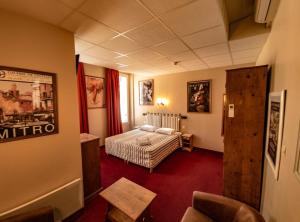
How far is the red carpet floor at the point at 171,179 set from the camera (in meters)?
1.96

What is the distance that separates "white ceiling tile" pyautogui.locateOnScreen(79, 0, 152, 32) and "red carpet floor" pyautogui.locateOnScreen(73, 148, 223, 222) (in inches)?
100

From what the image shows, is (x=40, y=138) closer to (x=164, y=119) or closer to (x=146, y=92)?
(x=164, y=119)

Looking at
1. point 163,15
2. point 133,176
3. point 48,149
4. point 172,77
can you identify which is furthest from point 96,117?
point 163,15

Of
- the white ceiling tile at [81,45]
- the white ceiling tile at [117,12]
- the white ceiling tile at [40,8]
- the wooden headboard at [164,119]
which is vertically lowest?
the wooden headboard at [164,119]

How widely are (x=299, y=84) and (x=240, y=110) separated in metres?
0.95

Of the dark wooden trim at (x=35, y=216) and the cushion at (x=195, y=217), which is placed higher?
the dark wooden trim at (x=35, y=216)

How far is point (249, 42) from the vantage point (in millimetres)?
2201

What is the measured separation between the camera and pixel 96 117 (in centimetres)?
414

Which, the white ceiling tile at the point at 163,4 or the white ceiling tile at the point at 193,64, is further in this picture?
the white ceiling tile at the point at 193,64

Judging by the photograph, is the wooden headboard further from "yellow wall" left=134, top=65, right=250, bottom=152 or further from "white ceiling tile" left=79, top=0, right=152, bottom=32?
"white ceiling tile" left=79, top=0, right=152, bottom=32

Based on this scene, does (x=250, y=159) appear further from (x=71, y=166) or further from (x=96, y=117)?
(x=96, y=117)

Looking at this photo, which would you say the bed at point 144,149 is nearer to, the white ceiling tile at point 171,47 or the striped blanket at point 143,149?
the striped blanket at point 143,149

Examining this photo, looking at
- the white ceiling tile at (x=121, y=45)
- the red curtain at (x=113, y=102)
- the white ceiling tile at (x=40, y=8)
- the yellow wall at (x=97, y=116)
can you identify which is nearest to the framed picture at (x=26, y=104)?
the white ceiling tile at (x=40, y=8)

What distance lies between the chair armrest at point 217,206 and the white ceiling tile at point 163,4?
2.03 meters
